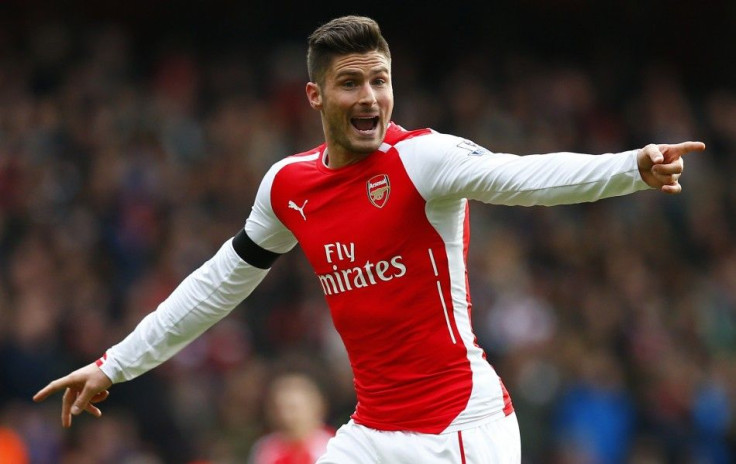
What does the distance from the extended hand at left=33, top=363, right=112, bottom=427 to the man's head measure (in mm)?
1437

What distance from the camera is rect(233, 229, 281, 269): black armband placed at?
533 centimetres

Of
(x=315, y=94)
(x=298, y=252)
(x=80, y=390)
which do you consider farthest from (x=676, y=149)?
(x=298, y=252)

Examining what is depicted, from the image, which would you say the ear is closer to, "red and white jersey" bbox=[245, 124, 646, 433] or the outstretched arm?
"red and white jersey" bbox=[245, 124, 646, 433]

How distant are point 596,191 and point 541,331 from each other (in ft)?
25.6

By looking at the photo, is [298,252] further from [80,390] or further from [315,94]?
[315,94]

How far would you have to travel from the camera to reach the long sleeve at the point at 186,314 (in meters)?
5.36

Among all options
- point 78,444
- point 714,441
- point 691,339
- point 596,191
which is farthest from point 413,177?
point 691,339

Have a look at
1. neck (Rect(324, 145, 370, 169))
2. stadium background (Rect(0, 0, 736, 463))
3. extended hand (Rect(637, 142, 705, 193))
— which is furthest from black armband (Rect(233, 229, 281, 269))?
stadium background (Rect(0, 0, 736, 463))

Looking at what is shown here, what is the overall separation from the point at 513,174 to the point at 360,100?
75 cm

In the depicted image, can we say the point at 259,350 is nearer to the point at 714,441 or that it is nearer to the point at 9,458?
the point at 9,458

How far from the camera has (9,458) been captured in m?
10.1

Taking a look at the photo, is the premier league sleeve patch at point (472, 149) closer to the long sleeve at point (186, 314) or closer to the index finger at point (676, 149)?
the index finger at point (676, 149)

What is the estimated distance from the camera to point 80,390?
534 centimetres

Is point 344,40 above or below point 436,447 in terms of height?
above
